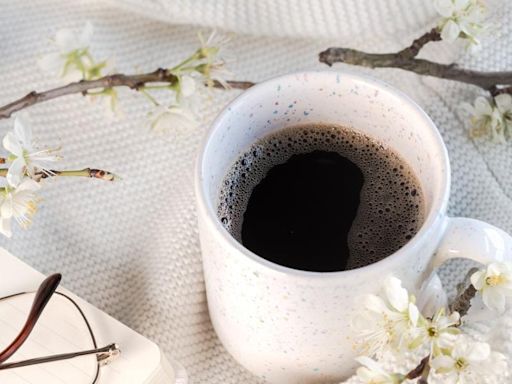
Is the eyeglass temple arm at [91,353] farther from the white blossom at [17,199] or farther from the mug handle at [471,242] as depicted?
the mug handle at [471,242]

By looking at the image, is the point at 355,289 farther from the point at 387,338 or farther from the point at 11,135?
the point at 11,135

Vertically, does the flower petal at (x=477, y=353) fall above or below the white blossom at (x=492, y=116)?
above

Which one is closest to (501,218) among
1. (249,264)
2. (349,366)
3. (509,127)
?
(509,127)

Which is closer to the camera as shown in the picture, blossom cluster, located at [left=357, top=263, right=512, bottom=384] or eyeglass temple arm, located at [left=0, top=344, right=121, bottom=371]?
blossom cluster, located at [left=357, top=263, right=512, bottom=384]

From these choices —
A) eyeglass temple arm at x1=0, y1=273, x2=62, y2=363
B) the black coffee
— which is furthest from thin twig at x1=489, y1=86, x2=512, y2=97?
eyeglass temple arm at x1=0, y1=273, x2=62, y2=363

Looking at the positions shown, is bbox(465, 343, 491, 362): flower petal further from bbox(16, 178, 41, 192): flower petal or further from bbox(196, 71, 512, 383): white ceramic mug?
bbox(16, 178, 41, 192): flower petal

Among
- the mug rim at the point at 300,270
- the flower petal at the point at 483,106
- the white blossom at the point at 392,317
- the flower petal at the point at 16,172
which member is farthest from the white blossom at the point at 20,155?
the flower petal at the point at 483,106

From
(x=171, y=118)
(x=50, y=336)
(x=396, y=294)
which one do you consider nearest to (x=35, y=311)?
(x=50, y=336)
